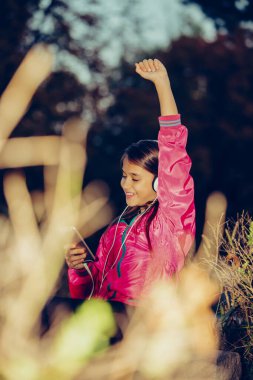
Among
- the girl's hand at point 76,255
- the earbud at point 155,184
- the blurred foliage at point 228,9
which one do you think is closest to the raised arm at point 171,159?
the earbud at point 155,184

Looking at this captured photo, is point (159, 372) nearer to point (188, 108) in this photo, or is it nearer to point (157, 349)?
point (157, 349)

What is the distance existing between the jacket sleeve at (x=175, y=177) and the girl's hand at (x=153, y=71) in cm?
20

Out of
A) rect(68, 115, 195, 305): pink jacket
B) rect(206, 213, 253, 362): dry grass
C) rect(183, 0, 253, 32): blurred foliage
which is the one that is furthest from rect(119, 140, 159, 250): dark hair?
rect(183, 0, 253, 32): blurred foliage

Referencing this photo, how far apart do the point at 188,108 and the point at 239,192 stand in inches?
93.5

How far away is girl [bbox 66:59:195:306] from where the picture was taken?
2.55 metres

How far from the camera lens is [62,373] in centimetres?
232

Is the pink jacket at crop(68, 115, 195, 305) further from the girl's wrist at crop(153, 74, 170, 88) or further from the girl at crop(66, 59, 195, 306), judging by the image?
the girl's wrist at crop(153, 74, 170, 88)

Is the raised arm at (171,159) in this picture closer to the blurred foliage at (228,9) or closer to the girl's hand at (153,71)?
the girl's hand at (153,71)

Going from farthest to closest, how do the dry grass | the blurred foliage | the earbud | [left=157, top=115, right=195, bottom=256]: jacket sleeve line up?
1. the blurred foliage
2. the dry grass
3. the earbud
4. [left=157, top=115, right=195, bottom=256]: jacket sleeve

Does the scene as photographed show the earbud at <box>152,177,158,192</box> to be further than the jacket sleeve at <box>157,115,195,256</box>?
Yes

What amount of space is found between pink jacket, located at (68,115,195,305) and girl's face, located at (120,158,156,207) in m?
0.16

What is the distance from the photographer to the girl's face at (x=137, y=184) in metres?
2.97

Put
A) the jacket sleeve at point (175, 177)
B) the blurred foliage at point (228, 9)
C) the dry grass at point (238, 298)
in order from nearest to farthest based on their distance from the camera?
the jacket sleeve at point (175, 177)
the dry grass at point (238, 298)
the blurred foliage at point (228, 9)

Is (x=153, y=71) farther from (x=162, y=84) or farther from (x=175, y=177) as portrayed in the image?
(x=175, y=177)
